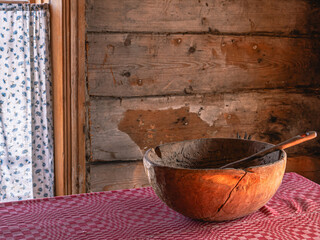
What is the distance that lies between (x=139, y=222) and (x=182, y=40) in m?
1.31

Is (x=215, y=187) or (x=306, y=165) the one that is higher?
(x=215, y=187)

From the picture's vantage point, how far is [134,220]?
0.94 m

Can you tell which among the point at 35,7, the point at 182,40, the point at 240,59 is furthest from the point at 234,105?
the point at 35,7

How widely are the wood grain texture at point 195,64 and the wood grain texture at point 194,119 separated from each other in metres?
0.06

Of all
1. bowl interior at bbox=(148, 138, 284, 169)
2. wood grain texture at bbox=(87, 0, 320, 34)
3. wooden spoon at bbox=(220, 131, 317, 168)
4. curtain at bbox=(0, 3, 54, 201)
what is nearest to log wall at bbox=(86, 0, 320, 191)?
wood grain texture at bbox=(87, 0, 320, 34)

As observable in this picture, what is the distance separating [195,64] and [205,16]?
0.27 meters

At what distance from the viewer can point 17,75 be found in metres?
2.27

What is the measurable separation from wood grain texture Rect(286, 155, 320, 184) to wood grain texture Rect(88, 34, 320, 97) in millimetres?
477

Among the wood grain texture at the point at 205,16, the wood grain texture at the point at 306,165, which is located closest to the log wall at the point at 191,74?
the wood grain texture at the point at 205,16

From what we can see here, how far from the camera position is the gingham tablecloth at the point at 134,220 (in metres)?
0.87

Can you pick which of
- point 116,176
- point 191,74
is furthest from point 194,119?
point 116,176

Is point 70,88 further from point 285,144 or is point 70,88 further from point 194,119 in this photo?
point 285,144

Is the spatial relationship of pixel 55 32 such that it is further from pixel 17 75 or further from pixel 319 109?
pixel 319 109

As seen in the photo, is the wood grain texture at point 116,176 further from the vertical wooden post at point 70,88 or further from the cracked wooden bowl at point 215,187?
the cracked wooden bowl at point 215,187
